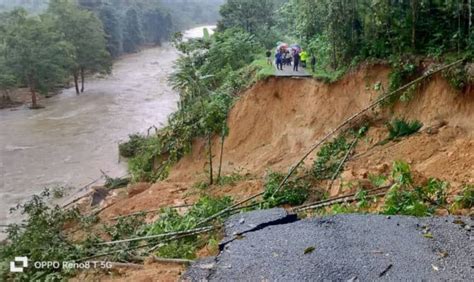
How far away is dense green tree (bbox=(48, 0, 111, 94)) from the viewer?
1559 inches

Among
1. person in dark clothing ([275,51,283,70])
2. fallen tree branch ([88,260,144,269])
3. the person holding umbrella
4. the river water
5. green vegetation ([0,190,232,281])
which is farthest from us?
the river water

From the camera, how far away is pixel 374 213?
7098mm

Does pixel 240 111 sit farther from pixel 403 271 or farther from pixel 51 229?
pixel 403 271

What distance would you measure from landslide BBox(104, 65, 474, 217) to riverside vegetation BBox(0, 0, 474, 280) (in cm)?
36

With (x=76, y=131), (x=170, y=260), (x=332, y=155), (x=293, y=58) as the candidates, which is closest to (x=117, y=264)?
(x=170, y=260)

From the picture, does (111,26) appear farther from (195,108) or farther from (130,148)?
(195,108)

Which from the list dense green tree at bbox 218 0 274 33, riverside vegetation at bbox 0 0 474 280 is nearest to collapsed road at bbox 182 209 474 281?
riverside vegetation at bbox 0 0 474 280

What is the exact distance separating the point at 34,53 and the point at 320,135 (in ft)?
90.2

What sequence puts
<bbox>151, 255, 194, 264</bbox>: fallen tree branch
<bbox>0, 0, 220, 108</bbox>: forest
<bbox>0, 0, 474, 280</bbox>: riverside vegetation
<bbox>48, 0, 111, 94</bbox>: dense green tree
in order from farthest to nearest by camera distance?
1. <bbox>48, 0, 111, 94</bbox>: dense green tree
2. <bbox>0, 0, 220, 108</bbox>: forest
3. <bbox>0, 0, 474, 280</bbox>: riverside vegetation
4. <bbox>151, 255, 194, 264</bbox>: fallen tree branch

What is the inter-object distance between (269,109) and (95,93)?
26.4 m

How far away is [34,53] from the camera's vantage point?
3425 cm

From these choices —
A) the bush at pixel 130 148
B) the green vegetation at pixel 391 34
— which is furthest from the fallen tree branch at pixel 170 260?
the bush at pixel 130 148

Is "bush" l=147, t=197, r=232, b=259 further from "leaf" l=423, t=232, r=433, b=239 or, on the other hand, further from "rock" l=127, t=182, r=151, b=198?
"rock" l=127, t=182, r=151, b=198

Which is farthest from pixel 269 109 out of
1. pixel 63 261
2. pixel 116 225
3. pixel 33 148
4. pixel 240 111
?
pixel 33 148
